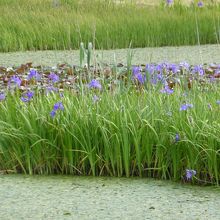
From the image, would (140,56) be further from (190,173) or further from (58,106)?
(190,173)

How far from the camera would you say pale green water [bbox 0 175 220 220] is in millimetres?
2730

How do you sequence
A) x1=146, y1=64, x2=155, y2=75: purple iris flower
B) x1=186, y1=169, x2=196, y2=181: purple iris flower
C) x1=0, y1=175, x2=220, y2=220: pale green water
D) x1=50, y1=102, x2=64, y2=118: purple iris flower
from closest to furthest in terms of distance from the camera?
x1=0, y1=175, x2=220, y2=220: pale green water → x1=186, y1=169, x2=196, y2=181: purple iris flower → x1=50, y1=102, x2=64, y2=118: purple iris flower → x1=146, y1=64, x2=155, y2=75: purple iris flower

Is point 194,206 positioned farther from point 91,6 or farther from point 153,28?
point 91,6

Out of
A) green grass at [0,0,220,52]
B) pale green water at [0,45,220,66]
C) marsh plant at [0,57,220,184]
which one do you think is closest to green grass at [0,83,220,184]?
marsh plant at [0,57,220,184]

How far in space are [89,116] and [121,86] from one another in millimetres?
345

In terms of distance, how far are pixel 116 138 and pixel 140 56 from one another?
420cm

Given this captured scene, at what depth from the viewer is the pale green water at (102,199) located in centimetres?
273

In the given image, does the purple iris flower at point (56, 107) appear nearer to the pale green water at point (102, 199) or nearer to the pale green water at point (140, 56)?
the pale green water at point (102, 199)

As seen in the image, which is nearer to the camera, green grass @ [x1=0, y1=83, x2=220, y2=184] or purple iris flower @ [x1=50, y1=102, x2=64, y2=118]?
green grass @ [x1=0, y1=83, x2=220, y2=184]

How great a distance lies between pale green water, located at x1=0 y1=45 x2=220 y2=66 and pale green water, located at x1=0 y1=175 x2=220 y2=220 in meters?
3.77

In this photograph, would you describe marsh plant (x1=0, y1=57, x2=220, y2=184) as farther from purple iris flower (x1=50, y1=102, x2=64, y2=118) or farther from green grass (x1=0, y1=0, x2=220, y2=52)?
green grass (x1=0, y1=0, x2=220, y2=52)

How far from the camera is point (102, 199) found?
2.90m

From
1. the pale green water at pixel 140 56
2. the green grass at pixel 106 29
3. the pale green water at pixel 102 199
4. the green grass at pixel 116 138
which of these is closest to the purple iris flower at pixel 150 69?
the green grass at pixel 116 138

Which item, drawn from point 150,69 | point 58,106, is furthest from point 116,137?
point 150,69
